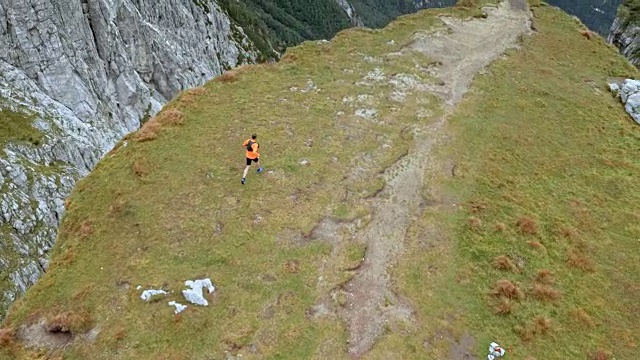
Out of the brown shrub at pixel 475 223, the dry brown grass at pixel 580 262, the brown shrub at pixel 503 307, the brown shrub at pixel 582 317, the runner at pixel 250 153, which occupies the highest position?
the runner at pixel 250 153

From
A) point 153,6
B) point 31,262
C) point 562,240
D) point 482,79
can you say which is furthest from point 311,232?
point 153,6

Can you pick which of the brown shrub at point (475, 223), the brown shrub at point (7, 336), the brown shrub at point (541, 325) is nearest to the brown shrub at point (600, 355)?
the brown shrub at point (541, 325)

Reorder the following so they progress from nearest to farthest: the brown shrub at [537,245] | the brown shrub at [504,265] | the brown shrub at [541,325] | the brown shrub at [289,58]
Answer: the brown shrub at [541,325] < the brown shrub at [504,265] < the brown shrub at [537,245] < the brown shrub at [289,58]

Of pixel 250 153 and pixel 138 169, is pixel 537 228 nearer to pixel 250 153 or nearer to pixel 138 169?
pixel 250 153

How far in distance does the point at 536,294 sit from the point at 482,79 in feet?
87.9

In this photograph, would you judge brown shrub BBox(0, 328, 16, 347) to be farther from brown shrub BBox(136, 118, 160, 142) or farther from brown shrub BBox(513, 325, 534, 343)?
brown shrub BBox(513, 325, 534, 343)

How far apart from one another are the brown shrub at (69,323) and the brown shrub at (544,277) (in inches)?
946

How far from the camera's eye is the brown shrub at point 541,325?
24.1 metres

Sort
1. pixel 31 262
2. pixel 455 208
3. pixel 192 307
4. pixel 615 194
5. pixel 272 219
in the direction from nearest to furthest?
pixel 192 307 → pixel 272 219 → pixel 455 208 → pixel 615 194 → pixel 31 262

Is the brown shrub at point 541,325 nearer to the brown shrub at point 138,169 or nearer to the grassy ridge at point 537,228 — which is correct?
the grassy ridge at point 537,228

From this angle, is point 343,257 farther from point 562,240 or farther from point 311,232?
point 562,240

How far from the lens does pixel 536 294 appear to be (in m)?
26.0

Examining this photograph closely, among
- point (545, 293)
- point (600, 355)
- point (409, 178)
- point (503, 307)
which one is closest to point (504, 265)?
point (545, 293)

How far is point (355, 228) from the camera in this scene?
95.3 feet
